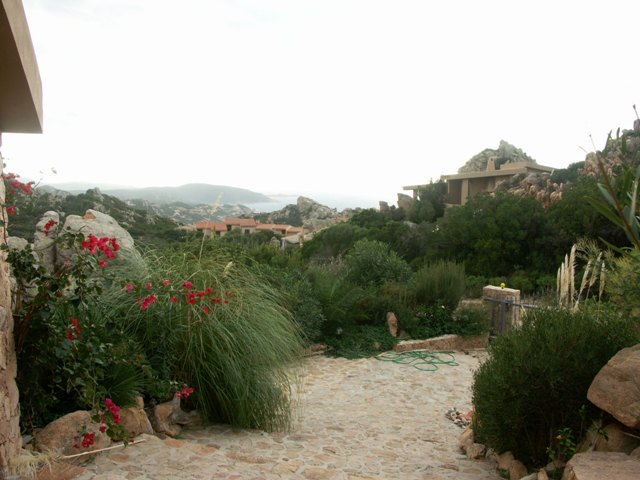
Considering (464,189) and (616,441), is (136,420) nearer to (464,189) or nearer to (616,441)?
(616,441)

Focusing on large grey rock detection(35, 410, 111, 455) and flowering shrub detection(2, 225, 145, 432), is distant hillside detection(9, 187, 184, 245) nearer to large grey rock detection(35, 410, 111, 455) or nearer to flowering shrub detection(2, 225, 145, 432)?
flowering shrub detection(2, 225, 145, 432)

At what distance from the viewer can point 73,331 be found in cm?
303

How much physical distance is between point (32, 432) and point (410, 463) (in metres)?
2.73

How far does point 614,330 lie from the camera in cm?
364

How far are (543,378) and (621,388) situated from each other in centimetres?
48

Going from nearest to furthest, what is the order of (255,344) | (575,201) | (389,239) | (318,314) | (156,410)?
(156,410) < (255,344) < (318,314) < (575,201) < (389,239)

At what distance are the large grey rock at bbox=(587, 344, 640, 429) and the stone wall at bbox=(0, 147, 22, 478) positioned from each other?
3.26 metres

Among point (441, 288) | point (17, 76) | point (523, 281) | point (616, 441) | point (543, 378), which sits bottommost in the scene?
point (523, 281)

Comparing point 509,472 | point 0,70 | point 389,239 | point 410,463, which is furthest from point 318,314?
point 389,239

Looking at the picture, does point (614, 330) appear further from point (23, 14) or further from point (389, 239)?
point (389, 239)

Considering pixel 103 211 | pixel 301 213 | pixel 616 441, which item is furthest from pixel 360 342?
pixel 301 213

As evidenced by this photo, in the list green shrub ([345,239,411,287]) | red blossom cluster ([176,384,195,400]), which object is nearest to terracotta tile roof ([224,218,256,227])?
green shrub ([345,239,411,287])

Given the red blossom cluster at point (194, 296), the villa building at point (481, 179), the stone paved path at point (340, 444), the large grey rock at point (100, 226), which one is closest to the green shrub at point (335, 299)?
the stone paved path at point (340, 444)

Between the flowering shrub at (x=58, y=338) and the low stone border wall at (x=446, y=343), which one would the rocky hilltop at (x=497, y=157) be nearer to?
the low stone border wall at (x=446, y=343)
